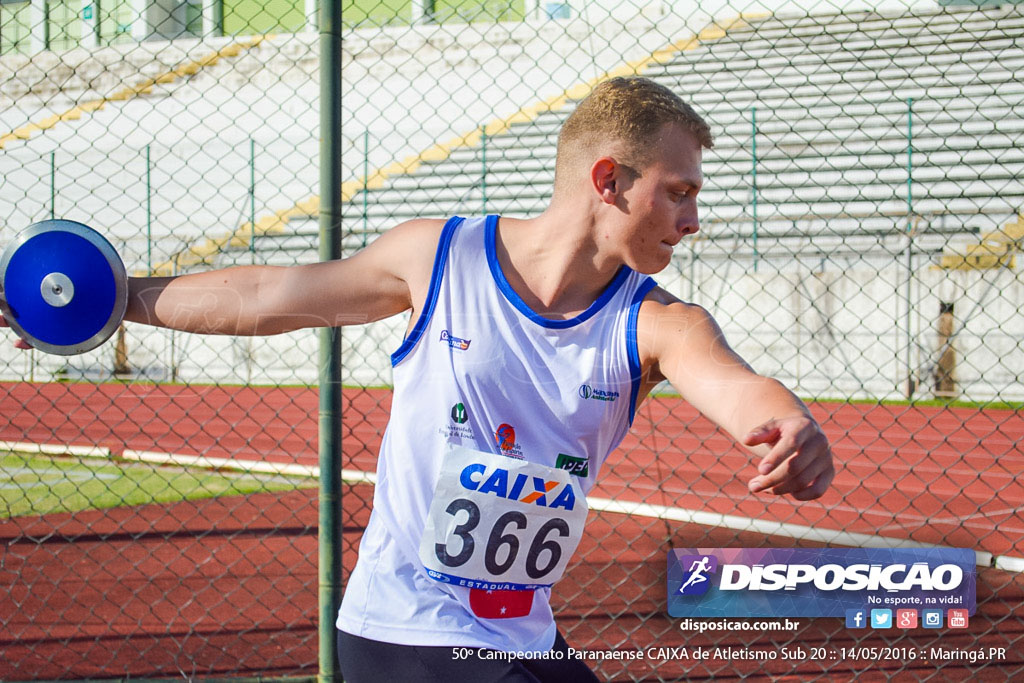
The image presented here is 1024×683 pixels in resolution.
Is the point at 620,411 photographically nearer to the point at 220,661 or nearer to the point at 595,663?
the point at 595,663

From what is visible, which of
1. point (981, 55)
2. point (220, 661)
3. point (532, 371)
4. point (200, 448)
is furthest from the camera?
point (981, 55)

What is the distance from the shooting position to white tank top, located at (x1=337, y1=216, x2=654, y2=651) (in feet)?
5.89

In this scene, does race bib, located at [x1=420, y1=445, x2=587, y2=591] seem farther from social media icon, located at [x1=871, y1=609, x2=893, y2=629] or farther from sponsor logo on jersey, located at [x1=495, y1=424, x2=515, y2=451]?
social media icon, located at [x1=871, y1=609, x2=893, y2=629]

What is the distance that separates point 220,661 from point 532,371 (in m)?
2.81

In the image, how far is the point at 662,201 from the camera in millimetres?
1729

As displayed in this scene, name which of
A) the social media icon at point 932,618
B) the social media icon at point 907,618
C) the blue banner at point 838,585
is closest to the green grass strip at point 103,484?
the blue banner at point 838,585

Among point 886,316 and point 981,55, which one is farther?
point 981,55

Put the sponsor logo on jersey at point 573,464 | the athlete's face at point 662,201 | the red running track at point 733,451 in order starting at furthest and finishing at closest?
the red running track at point 733,451 < the sponsor logo on jersey at point 573,464 < the athlete's face at point 662,201

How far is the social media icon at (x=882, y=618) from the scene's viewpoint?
13.9 feet

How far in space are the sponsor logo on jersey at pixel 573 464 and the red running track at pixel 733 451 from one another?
3275 mm

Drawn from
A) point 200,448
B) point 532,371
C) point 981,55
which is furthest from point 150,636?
point 981,55

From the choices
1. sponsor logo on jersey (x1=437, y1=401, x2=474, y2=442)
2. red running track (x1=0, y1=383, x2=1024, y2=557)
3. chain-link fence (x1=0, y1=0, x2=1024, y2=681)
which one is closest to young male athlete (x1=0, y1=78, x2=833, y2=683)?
sponsor logo on jersey (x1=437, y1=401, x2=474, y2=442)

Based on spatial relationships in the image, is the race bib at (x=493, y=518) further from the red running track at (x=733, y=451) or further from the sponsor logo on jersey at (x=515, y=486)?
the red running track at (x=733, y=451)

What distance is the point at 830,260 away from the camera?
1362 centimetres
